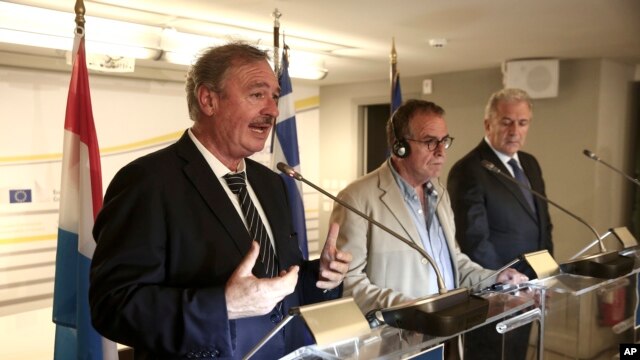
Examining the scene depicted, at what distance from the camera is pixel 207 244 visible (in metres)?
1.30

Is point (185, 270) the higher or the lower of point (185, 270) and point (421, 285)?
the higher

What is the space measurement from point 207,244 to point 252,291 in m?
0.29

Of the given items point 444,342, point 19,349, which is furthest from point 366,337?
point 19,349

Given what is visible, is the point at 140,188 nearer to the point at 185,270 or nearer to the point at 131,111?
the point at 185,270

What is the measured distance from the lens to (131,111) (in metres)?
4.98

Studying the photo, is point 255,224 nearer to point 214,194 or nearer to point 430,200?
point 214,194

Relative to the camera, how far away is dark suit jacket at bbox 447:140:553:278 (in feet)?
7.86

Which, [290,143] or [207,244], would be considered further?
[290,143]

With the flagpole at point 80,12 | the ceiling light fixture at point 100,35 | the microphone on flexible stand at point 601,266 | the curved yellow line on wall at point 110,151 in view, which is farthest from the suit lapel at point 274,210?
the curved yellow line on wall at point 110,151

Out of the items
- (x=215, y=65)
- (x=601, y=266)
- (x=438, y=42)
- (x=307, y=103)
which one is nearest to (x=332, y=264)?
(x=215, y=65)

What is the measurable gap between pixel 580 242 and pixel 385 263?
3736mm

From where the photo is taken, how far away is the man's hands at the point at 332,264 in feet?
4.54

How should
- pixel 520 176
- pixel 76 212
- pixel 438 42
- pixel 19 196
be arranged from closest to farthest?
pixel 76 212 → pixel 520 176 → pixel 438 42 → pixel 19 196

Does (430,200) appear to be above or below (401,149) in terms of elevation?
below
